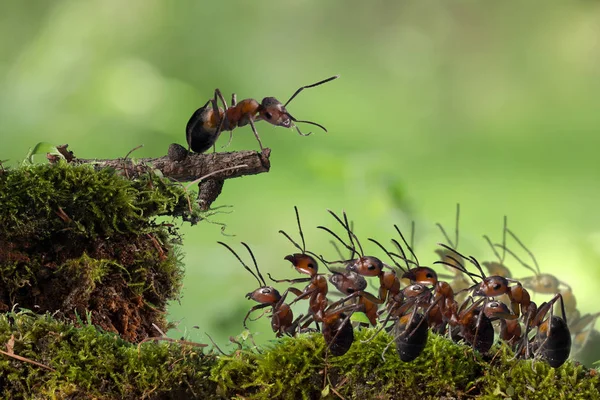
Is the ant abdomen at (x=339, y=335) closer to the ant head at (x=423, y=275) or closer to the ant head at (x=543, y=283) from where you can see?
the ant head at (x=423, y=275)

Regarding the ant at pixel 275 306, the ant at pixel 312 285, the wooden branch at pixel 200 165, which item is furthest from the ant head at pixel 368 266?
the wooden branch at pixel 200 165

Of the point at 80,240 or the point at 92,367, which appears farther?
the point at 80,240

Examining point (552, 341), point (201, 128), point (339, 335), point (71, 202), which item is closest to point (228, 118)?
point (201, 128)

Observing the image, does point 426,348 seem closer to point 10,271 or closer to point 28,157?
point 10,271

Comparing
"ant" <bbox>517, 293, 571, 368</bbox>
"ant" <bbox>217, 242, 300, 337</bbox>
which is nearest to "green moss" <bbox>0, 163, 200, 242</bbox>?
"ant" <bbox>217, 242, 300, 337</bbox>

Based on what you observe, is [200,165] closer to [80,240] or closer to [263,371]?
[80,240]

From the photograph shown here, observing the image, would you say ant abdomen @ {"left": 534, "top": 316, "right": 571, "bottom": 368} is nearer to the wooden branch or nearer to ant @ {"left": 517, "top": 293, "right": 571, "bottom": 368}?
ant @ {"left": 517, "top": 293, "right": 571, "bottom": 368}
